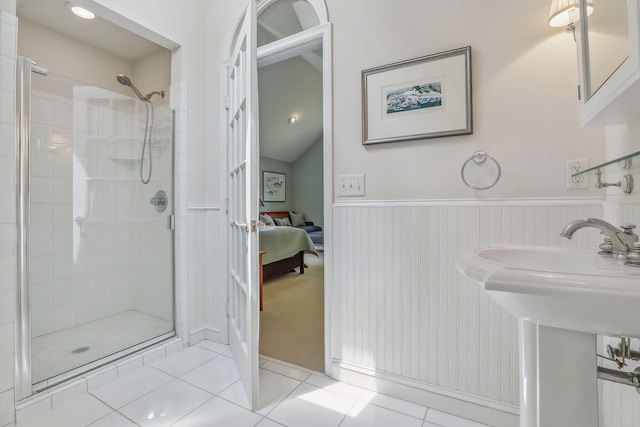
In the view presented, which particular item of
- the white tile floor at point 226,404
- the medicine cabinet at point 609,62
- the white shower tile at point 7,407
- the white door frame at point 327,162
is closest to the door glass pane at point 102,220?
the white tile floor at point 226,404

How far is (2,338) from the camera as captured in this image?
125 centimetres

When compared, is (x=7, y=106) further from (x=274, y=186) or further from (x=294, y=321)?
(x=274, y=186)

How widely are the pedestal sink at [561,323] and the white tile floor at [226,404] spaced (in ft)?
2.89

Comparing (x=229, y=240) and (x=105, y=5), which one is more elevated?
(x=105, y=5)

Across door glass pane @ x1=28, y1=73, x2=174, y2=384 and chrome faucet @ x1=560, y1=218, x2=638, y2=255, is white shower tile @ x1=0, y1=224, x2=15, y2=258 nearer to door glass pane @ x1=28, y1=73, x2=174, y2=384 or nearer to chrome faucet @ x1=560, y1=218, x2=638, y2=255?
door glass pane @ x1=28, y1=73, x2=174, y2=384

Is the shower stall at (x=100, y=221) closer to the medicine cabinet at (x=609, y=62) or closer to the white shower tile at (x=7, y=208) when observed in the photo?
the white shower tile at (x=7, y=208)

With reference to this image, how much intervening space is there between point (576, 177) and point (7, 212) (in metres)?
2.39

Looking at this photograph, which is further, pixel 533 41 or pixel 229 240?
pixel 229 240

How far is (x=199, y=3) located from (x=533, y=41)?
2175mm

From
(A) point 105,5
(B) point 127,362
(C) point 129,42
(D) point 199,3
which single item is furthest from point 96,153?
(B) point 127,362

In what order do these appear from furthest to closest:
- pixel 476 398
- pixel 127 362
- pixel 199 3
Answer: pixel 199 3 < pixel 127 362 < pixel 476 398

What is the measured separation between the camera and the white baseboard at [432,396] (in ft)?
4.14

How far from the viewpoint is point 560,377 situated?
0.58 meters

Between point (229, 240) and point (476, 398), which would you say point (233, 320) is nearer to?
point (229, 240)
